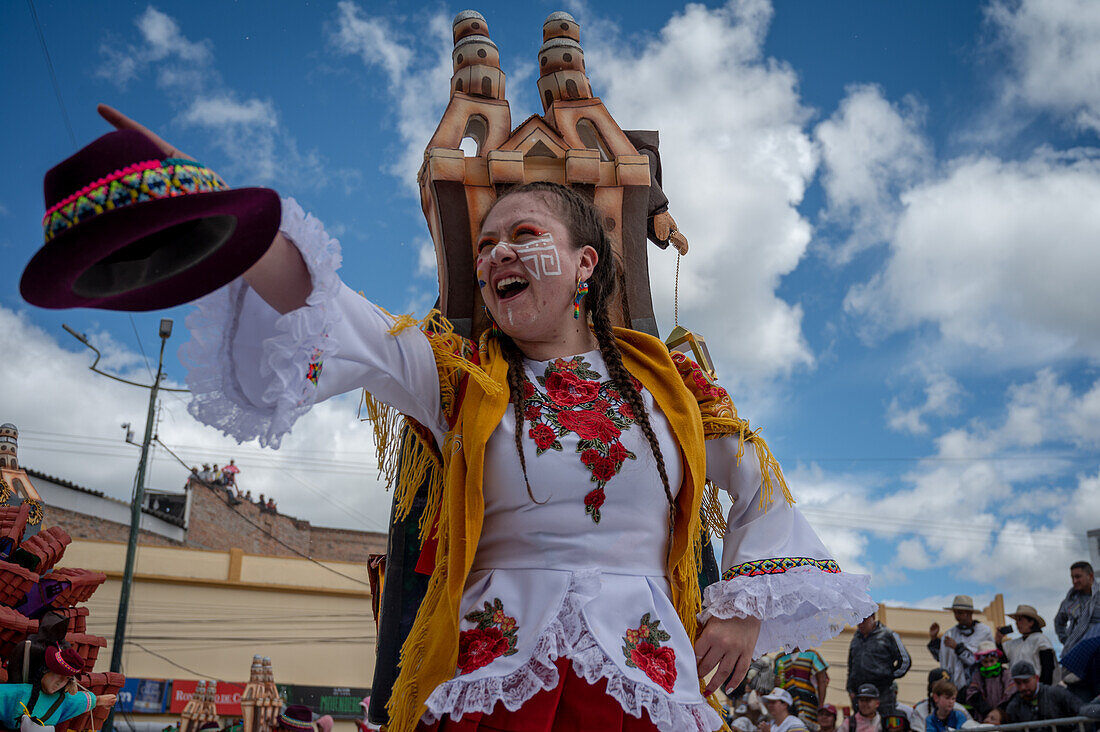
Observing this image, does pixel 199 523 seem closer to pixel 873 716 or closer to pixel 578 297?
pixel 873 716

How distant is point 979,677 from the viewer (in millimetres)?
6977

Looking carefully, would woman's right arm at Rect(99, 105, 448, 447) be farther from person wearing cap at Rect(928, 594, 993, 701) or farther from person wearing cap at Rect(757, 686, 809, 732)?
person wearing cap at Rect(757, 686, 809, 732)

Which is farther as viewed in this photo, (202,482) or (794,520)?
(202,482)

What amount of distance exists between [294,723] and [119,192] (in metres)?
7.63

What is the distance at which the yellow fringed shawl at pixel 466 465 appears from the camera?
5.91 feet

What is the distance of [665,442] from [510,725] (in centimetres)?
65

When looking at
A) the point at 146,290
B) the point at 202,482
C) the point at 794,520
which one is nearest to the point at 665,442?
the point at 794,520

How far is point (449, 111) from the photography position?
3043 mm

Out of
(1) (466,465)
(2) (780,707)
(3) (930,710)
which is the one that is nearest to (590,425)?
(1) (466,465)

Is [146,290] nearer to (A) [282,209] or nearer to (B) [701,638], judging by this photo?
(A) [282,209]

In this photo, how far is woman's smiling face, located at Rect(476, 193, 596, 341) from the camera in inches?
79.6

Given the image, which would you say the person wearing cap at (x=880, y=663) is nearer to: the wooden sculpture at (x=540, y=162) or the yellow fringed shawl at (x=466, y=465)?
the wooden sculpture at (x=540, y=162)

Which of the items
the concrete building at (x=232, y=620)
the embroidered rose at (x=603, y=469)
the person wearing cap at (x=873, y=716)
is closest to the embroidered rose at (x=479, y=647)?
the embroidered rose at (x=603, y=469)

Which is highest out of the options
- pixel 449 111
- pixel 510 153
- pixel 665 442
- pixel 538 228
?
pixel 449 111
